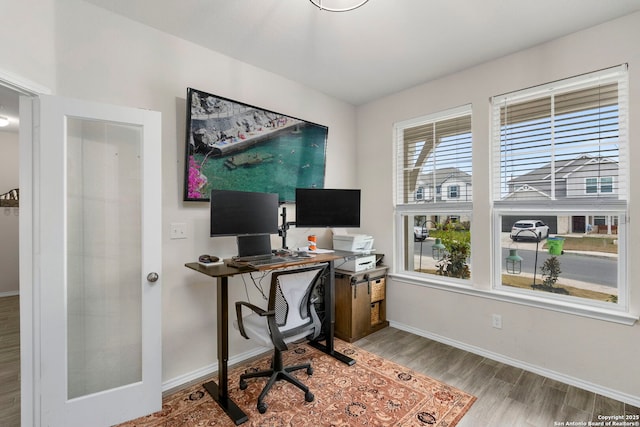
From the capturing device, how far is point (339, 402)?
203 cm

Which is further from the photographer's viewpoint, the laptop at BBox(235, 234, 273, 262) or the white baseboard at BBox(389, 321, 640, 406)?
the laptop at BBox(235, 234, 273, 262)

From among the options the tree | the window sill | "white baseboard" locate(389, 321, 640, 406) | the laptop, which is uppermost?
the laptop

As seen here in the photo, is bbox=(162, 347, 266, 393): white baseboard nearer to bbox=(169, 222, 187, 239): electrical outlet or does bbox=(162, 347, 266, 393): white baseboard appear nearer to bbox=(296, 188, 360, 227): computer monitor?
bbox=(169, 222, 187, 239): electrical outlet

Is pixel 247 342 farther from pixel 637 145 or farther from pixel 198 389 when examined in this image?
pixel 637 145

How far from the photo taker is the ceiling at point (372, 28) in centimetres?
193

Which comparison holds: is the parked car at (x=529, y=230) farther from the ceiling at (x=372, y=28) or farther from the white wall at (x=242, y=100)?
the ceiling at (x=372, y=28)

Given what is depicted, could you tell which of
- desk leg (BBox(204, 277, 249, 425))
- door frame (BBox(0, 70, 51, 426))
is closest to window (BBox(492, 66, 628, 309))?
desk leg (BBox(204, 277, 249, 425))

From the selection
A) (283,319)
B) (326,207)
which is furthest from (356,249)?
(283,319)

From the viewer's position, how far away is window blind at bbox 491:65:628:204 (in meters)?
2.15

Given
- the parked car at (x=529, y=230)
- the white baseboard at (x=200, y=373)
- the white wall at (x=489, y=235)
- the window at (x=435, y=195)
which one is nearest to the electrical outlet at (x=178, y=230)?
the white baseboard at (x=200, y=373)

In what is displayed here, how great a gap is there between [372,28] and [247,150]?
1395mm

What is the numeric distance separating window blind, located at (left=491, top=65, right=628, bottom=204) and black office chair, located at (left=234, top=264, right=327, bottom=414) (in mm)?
1945

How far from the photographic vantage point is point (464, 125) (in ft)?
9.63

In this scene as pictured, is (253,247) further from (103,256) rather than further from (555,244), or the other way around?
(555,244)
